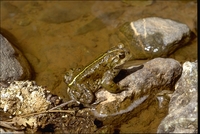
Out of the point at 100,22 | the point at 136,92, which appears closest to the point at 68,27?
the point at 100,22

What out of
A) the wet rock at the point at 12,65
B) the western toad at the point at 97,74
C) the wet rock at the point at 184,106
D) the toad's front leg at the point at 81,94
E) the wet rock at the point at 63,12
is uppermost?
the wet rock at the point at 63,12

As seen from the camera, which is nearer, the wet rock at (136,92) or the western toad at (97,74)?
the wet rock at (136,92)

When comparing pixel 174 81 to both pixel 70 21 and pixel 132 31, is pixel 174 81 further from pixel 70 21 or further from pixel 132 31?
pixel 70 21

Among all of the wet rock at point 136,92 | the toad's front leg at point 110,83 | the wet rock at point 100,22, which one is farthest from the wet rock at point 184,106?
the wet rock at point 100,22

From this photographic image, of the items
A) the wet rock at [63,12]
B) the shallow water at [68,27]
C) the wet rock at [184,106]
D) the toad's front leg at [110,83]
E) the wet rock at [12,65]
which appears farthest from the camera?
the wet rock at [63,12]

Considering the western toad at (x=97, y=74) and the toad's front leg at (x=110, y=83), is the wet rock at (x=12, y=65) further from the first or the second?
the toad's front leg at (x=110, y=83)

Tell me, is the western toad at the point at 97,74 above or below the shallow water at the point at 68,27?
below

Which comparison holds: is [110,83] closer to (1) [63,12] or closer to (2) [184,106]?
(2) [184,106]
